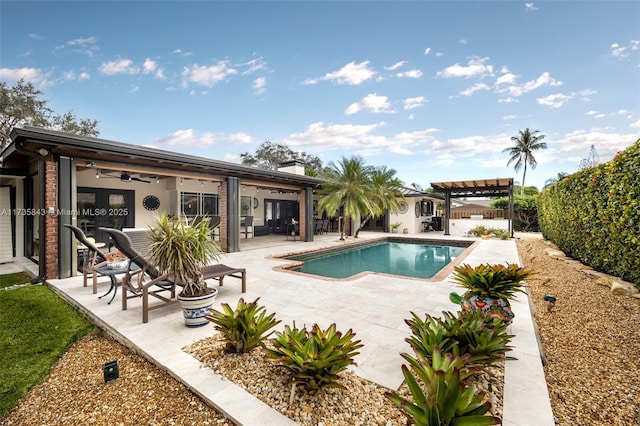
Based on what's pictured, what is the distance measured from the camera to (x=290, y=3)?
9508 mm

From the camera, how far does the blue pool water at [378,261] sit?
27.6 ft

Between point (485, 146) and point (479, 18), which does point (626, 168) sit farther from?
point (485, 146)

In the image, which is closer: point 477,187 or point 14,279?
point 14,279

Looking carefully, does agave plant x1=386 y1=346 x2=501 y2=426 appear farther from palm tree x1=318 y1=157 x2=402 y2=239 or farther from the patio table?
palm tree x1=318 y1=157 x2=402 y2=239

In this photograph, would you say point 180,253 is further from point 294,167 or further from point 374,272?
point 294,167

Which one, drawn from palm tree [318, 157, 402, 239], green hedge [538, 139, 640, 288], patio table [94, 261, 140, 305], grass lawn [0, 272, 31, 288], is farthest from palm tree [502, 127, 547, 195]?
grass lawn [0, 272, 31, 288]

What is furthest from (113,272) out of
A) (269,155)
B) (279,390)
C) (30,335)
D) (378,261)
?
(269,155)

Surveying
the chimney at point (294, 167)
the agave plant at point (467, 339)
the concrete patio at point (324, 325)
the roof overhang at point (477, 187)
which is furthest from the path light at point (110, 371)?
the roof overhang at point (477, 187)

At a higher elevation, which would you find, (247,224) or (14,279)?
(247,224)

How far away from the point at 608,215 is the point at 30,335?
30.5 ft

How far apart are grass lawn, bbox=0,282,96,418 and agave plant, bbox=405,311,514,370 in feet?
11.5

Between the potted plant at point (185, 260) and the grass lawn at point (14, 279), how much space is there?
15.8 ft

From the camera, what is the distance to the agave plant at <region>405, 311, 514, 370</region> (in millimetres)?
2295

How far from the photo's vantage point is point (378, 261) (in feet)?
33.5
